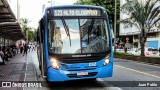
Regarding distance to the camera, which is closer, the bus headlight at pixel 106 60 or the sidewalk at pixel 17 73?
the bus headlight at pixel 106 60

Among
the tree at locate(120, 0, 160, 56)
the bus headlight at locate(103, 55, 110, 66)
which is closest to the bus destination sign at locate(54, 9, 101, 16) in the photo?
the bus headlight at locate(103, 55, 110, 66)

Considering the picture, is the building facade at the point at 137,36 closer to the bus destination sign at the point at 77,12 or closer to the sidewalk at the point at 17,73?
the sidewalk at the point at 17,73

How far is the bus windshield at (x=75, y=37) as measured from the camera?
11.7 m

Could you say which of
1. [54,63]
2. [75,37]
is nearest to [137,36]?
[75,37]

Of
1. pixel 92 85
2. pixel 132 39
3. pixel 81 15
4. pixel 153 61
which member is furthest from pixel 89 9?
pixel 132 39

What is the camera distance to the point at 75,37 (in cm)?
1177

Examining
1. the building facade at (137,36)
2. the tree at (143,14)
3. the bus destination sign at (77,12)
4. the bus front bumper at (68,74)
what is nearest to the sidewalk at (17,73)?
the bus front bumper at (68,74)

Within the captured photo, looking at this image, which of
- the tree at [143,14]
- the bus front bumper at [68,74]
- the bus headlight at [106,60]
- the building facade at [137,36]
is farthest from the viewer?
the building facade at [137,36]

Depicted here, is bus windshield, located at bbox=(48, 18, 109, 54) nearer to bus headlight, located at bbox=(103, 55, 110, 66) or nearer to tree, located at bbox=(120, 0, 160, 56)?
bus headlight, located at bbox=(103, 55, 110, 66)

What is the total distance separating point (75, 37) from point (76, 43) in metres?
0.22

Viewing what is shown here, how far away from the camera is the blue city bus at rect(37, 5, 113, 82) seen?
11.5 metres

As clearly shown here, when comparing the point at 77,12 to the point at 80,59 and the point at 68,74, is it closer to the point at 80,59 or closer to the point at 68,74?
the point at 80,59

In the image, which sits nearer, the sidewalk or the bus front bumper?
the bus front bumper

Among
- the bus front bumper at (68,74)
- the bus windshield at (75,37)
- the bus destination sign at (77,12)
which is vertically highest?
the bus destination sign at (77,12)
